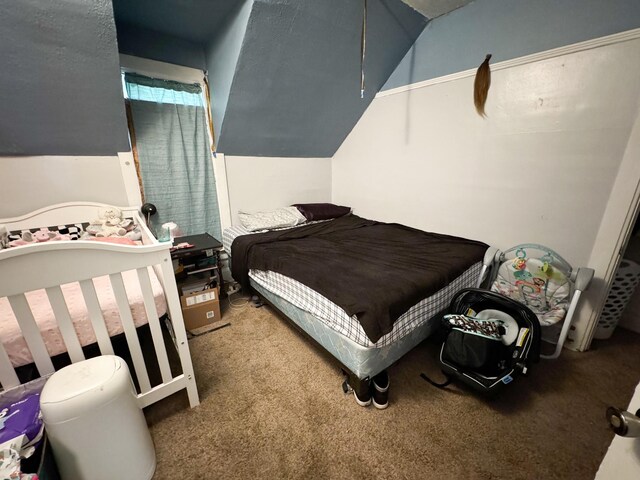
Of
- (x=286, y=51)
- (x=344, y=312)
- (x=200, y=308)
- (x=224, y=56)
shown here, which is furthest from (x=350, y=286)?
(x=224, y=56)

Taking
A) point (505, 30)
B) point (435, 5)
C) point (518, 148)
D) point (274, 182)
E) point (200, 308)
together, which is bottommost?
point (200, 308)

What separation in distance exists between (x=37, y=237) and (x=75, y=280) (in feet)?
4.20

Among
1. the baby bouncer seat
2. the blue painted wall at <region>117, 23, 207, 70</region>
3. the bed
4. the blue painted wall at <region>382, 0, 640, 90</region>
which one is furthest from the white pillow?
the baby bouncer seat

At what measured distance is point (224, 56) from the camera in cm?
209

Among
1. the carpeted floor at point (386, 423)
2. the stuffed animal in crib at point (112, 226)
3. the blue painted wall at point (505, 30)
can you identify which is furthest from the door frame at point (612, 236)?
the stuffed animal in crib at point (112, 226)

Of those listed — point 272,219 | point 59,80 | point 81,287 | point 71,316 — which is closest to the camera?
point 81,287

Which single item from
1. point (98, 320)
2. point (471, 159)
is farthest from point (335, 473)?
point (471, 159)

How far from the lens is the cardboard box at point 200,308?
6.73ft

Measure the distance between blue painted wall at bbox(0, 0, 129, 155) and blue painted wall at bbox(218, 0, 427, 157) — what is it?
807 millimetres

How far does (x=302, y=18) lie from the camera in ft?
6.01

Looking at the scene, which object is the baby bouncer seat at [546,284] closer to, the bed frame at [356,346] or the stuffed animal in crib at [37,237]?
the bed frame at [356,346]

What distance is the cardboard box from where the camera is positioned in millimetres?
2051

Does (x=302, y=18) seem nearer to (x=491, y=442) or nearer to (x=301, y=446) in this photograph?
(x=301, y=446)

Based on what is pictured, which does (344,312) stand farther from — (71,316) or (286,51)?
(286,51)
